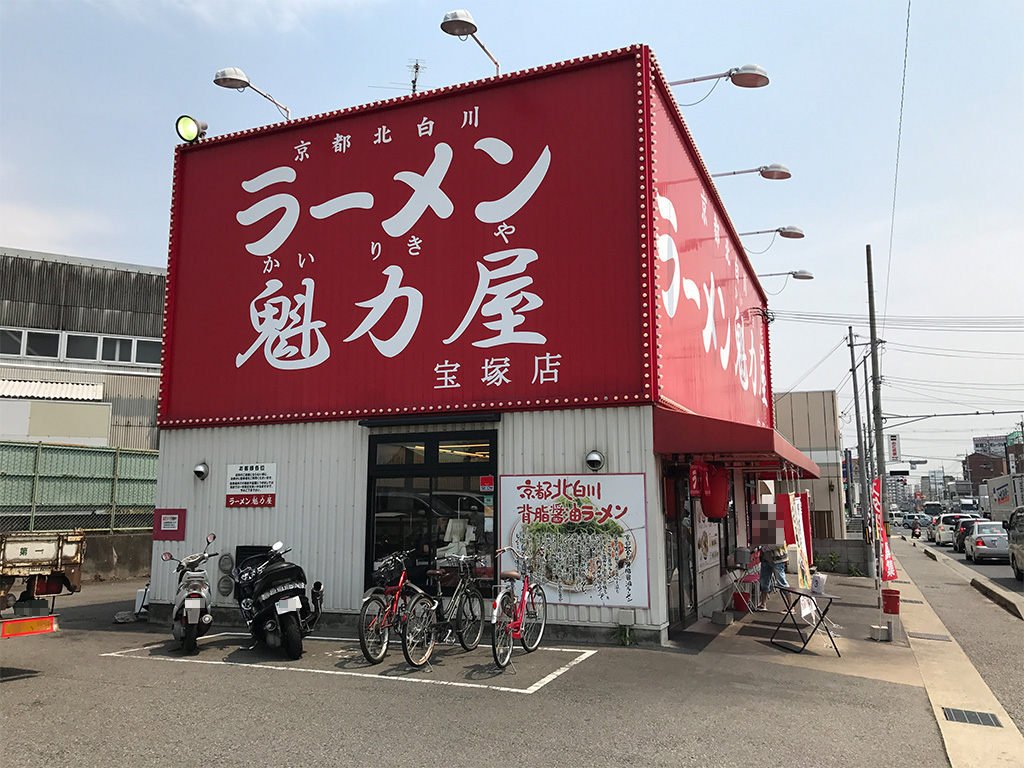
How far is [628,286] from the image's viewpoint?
35.3 feet

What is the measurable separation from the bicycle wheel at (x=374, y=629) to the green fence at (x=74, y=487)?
10187mm

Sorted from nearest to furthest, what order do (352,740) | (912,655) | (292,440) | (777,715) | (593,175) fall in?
(352,740), (777,715), (912,655), (593,175), (292,440)

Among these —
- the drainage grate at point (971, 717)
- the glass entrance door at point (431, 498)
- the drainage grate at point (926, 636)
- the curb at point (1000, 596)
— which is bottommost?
the curb at point (1000, 596)

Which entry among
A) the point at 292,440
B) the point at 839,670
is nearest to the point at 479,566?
the point at 292,440

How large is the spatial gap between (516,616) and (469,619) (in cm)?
103

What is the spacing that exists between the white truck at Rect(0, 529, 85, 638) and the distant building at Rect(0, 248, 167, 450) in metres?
18.4

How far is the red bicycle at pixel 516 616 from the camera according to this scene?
870cm

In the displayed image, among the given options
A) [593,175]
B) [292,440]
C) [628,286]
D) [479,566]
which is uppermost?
[593,175]

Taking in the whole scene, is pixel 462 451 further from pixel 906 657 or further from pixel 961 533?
pixel 961 533

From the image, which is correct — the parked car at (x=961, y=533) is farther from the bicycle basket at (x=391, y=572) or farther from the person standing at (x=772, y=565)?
the bicycle basket at (x=391, y=572)

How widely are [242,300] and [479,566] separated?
6.50 m

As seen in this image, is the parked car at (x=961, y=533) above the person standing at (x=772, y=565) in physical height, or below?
below

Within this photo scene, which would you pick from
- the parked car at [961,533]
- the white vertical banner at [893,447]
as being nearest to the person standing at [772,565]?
the parked car at [961,533]

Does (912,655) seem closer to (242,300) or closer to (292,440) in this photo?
(292,440)
